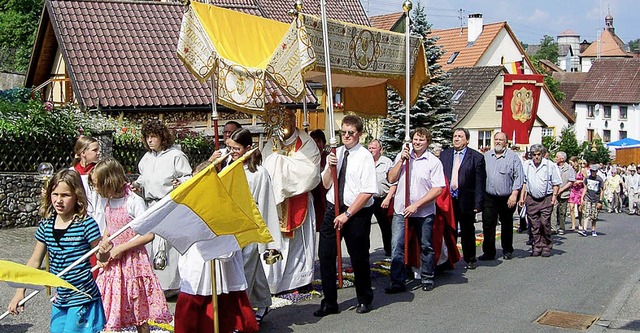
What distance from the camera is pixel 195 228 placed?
6.12 m

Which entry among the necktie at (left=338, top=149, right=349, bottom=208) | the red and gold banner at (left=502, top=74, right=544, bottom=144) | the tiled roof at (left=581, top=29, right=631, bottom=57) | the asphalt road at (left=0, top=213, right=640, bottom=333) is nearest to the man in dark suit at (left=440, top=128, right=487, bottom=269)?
the asphalt road at (left=0, top=213, right=640, bottom=333)

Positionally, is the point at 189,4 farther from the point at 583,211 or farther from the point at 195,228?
the point at 583,211

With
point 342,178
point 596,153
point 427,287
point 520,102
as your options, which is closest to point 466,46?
point 596,153

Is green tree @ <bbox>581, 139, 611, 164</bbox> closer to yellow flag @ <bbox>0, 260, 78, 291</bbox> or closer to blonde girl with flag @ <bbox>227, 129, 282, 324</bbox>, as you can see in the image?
blonde girl with flag @ <bbox>227, 129, 282, 324</bbox>

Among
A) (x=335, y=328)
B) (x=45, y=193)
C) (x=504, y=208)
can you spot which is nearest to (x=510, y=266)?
(x=504, y=208)

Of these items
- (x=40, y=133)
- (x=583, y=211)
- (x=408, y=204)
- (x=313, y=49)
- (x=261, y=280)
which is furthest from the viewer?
(x=583, y=211)

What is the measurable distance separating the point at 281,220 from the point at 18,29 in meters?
36.7

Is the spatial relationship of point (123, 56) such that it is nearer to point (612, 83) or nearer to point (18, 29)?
point (18, 29)

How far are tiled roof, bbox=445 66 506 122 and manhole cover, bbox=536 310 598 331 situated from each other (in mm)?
A: 34487

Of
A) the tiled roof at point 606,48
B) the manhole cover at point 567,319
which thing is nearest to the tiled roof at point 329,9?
the manhole cover at point 567,319

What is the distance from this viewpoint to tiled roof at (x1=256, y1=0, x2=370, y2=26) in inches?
1368

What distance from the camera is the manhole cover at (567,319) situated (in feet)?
28.2

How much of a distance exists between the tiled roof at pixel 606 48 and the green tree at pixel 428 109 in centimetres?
10260

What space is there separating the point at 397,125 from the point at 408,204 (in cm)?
1784
